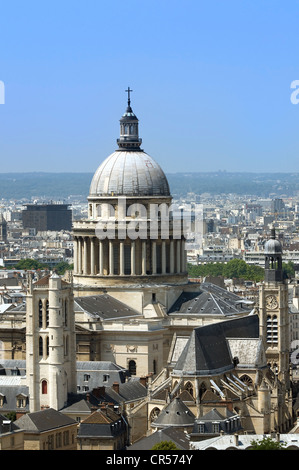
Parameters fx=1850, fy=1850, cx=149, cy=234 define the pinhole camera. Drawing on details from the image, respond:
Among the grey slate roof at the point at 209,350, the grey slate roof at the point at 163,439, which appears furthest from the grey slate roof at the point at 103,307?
the grey slate roof at the point at 163,439

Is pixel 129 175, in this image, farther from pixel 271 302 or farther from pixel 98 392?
pixel 98 392

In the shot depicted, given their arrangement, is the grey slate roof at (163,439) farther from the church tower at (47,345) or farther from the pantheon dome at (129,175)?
the pantheon dome at (129,175)

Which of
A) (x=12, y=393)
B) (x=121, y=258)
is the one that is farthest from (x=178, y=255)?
(x=12, y=393)

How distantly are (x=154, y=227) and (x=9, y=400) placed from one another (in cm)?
1883

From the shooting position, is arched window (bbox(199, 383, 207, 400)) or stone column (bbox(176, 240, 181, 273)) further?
stone column (bbox(176, 240, 181, 273))

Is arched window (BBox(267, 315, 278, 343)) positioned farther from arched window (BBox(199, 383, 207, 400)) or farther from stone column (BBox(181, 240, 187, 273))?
arched window (BBox(199, 383, 207, 400))

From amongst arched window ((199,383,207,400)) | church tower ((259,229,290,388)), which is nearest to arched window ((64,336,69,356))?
arched window ((199,383,207,400))

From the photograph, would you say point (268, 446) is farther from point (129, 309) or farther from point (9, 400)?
point (129, 309)

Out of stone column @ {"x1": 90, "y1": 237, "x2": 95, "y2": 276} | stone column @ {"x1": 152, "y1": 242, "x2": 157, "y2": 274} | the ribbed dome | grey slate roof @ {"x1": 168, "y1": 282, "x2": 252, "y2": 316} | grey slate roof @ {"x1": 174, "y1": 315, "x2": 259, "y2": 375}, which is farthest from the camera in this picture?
stone column @ {"x1": 90, "y1": 237, "x2": 95, "y2": 276}

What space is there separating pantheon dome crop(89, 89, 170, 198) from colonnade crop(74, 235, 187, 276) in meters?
2.99

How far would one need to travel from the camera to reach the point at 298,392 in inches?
4338

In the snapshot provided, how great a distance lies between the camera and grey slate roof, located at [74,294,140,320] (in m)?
109

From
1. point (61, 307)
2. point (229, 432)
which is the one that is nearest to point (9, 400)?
point (61, 307)

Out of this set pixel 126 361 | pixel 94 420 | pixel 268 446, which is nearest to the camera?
pixel 268 446
